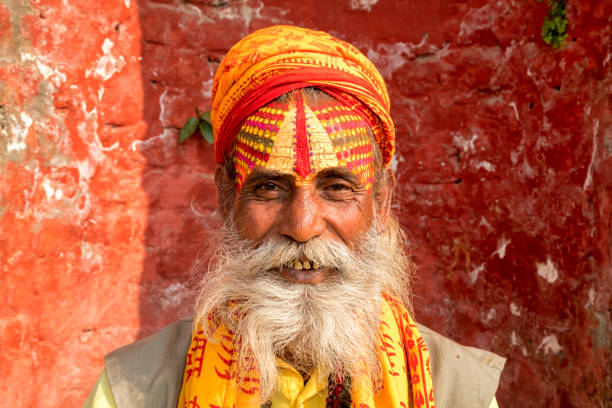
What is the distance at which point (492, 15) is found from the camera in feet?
9.95

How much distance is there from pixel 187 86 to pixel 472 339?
2281 millimetres

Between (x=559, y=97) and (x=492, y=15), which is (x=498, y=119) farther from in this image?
(x=492, y=15)

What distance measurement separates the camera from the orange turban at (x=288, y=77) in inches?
66.3

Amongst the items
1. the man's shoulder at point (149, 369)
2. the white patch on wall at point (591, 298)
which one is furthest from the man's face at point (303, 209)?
the white patch on wall at point (591, 298)

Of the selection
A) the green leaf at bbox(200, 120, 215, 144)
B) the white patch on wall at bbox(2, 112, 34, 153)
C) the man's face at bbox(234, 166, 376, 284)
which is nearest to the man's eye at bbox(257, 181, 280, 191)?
the man's face at bbox(234, 166, 376, 284)

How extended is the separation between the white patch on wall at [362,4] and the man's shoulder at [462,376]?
217 centimetres

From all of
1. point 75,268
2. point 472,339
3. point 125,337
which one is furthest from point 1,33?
point 472,339

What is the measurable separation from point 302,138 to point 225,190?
18.2 inches

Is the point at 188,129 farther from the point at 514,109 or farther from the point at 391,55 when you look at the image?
the point at 514,109

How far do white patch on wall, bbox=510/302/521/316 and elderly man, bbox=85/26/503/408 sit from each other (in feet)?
3.80

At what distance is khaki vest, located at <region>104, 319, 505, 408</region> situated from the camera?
5.62ft

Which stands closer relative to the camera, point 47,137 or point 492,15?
point 47,137

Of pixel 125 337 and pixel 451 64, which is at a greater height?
pixel 451 64

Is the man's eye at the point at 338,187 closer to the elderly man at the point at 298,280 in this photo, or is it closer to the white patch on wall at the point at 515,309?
the elderly man at the point at 298,280
